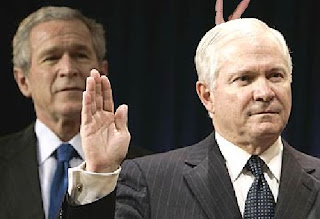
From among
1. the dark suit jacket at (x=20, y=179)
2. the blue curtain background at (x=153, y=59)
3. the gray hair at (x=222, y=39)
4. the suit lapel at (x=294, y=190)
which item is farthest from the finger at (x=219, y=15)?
the blue curtain background at (x=153, y=59)

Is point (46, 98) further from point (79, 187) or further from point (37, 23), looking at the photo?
point (79, 187)

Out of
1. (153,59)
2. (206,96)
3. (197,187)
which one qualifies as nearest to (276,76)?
(206,96)

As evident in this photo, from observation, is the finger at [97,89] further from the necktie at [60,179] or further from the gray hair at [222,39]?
the necktie at [60,179]

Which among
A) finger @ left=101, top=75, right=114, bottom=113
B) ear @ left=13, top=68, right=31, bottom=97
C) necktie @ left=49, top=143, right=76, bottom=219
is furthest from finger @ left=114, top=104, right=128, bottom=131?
ear @ left=13, top=68, right=31, bottom=97

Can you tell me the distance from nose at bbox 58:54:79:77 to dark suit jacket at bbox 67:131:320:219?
1.90 ft

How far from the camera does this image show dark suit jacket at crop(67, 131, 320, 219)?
1.68 metres

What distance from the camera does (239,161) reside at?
1729mm

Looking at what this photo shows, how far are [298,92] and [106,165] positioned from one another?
1.18 meters

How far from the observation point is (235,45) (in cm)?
174

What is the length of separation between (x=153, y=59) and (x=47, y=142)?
0.62m

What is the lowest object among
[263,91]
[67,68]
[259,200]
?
[259,200]

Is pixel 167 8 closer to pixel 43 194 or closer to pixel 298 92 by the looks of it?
pixel 298 92

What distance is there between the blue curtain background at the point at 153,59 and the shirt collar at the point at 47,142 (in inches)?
20.4

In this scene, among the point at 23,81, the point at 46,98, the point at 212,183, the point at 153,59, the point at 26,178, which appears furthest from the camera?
the point at 153,59
